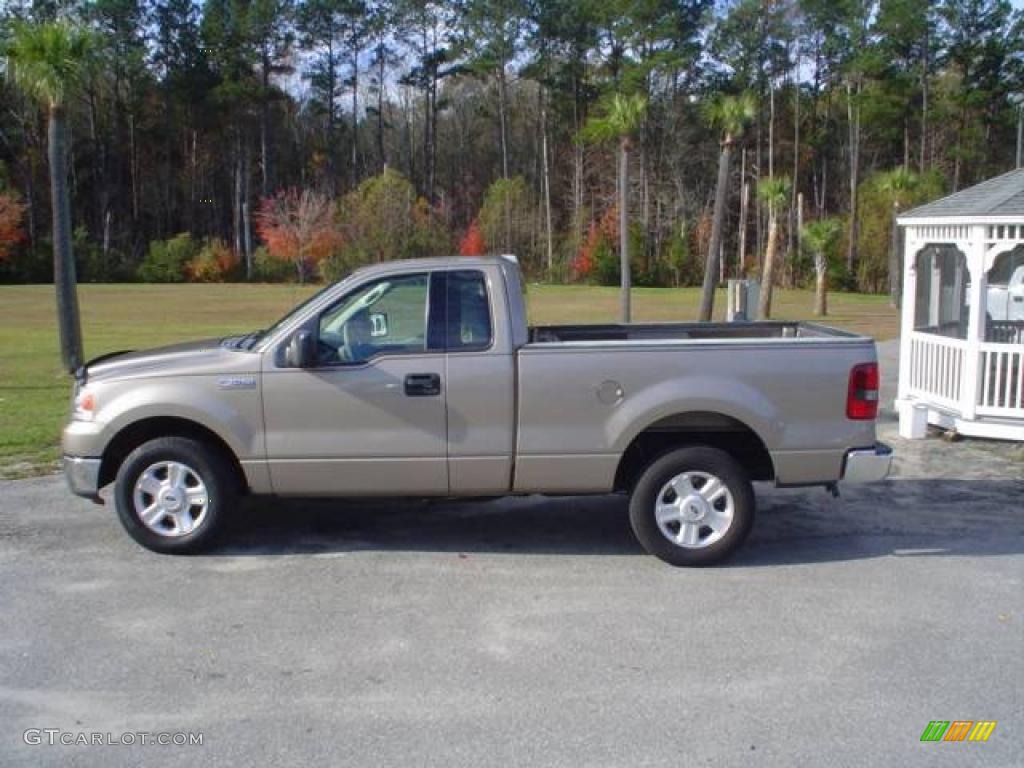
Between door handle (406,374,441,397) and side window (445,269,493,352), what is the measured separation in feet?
0.74

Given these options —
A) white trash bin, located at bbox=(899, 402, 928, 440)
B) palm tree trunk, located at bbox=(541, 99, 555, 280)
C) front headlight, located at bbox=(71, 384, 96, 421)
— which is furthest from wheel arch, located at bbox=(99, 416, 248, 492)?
palm tree trunk, located at bbox=(541, 99, 555, 280)

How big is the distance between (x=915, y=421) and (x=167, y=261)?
6599 centimetres

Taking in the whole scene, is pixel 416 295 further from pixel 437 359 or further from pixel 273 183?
pixel 273 183

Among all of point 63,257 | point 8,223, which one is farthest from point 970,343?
point 8,223

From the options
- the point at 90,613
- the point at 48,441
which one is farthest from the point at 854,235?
the point at 90,613

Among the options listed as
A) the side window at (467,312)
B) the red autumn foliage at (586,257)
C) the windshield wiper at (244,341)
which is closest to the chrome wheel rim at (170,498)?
the windshield wiper at (244,341)

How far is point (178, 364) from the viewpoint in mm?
6613

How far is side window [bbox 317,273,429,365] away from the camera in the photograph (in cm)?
Answer: 657

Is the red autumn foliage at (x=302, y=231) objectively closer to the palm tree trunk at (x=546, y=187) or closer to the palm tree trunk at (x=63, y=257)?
the palm tree trunk at (x=546, y=187)

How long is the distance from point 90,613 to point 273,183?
77.2 m

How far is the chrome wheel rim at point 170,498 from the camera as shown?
657 centimetres

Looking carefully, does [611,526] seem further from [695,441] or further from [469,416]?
[469,416]

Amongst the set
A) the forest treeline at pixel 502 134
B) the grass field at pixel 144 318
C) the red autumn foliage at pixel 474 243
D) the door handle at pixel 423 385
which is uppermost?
the forest treeline at pixel 502 134

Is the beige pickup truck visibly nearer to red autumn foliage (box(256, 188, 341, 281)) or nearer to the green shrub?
red autumn foliage (box(256, 188, 341, 281))
